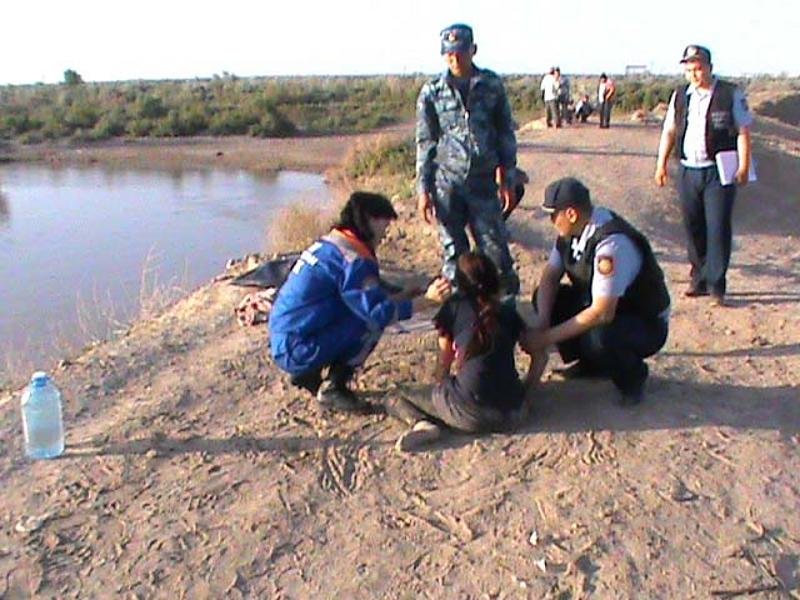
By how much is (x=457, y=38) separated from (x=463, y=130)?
572mm

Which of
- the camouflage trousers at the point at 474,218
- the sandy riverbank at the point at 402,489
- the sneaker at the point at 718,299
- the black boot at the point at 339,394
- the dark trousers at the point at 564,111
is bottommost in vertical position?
the sandy riverbank at the point at 402,489

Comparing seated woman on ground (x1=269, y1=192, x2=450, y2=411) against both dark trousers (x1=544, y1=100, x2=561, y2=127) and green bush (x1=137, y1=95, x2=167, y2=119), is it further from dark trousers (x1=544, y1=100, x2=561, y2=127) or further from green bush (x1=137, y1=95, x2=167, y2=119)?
green bush (x1=137, y1=95, x2=167, y2=119)

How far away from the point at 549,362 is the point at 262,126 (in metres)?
31.6

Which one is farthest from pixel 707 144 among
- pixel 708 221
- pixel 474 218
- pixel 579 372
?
pixel 579 372

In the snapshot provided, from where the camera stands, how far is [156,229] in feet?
52.3

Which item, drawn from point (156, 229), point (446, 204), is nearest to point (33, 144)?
point (156, 229)

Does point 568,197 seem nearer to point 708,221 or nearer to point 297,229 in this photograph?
point 708,221

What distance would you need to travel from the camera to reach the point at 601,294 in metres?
4.36

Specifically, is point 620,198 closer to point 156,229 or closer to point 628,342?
point 628,342

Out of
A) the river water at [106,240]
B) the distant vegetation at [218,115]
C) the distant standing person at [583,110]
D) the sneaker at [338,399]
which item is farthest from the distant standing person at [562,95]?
the sneaker at [338,399]

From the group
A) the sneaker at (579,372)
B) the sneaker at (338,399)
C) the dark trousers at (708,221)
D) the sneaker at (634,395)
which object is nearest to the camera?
the sneaker at (634,395)

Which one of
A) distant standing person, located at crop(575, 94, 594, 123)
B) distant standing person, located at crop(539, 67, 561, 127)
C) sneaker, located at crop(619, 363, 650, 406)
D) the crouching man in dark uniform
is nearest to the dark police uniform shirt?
the crouching man in dark uniform

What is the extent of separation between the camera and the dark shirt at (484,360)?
14.2ft

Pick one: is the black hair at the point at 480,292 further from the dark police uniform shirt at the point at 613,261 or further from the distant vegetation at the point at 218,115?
the distant vegetation at the point at 218,115
